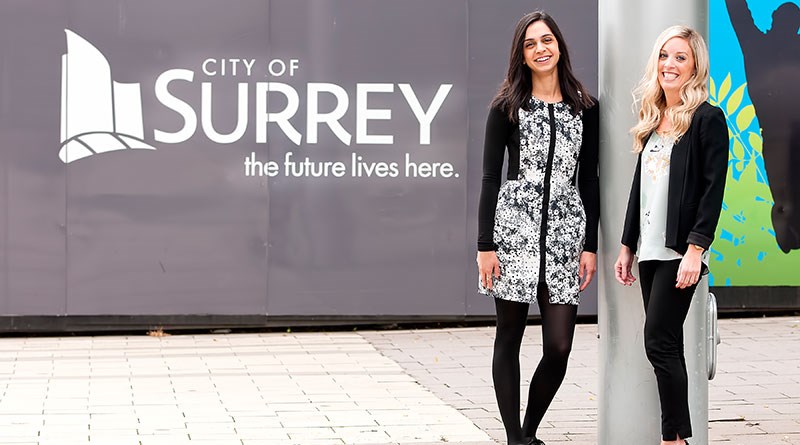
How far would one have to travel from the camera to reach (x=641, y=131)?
5.13 metres

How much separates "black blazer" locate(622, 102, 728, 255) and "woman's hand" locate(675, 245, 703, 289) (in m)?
0.04

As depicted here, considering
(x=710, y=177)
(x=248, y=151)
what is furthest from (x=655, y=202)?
(x=248, y=151)

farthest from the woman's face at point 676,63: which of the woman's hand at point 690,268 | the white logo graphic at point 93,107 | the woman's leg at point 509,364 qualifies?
the white logo graphic at point 93,107

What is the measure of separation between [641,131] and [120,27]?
18.1 ft

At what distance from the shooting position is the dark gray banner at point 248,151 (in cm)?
959

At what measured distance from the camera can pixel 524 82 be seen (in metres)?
5.41

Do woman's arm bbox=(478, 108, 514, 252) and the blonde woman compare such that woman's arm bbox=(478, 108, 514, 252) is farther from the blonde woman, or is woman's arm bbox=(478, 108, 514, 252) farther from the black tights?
the blonde woman

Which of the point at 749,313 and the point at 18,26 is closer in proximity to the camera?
the point at 18,26

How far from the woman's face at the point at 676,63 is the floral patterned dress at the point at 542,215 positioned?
19.4 inches

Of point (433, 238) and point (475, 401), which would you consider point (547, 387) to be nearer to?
point (475, 401)

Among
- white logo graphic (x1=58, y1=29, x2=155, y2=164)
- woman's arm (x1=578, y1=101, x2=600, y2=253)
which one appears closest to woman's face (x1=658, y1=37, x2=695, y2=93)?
woman's arm (x1=578, y1=101, x2=600, y2=253)

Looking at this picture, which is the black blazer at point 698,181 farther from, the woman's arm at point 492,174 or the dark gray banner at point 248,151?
the dark gray banner at point 248,151

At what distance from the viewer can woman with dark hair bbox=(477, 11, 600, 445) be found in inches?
210

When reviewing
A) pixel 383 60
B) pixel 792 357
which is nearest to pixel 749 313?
pixel 792 357
